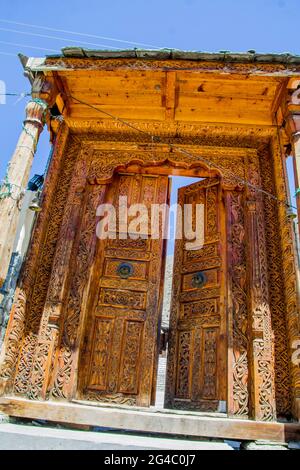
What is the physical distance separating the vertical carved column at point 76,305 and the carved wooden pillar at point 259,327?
2.05 meters

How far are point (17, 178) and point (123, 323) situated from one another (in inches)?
86.7

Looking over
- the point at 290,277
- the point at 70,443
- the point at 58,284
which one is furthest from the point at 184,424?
the point at 58,284

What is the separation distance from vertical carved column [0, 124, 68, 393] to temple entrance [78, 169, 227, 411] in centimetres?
77

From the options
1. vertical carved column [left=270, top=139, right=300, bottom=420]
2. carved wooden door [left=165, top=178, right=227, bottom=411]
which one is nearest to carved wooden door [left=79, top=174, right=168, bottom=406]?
carved wooden door [left=165, top=178, right=227, bottom=411]

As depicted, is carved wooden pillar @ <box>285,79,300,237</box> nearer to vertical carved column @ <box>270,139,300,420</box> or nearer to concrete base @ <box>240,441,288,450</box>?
vertical carved column @ <box>270,139,300,420</box>

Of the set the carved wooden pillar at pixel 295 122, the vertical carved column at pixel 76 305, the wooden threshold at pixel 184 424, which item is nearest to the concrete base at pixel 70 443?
the wooden threshold at pixel 184 424

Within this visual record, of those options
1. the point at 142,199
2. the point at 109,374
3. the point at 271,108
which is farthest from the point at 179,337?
the point at 271,108

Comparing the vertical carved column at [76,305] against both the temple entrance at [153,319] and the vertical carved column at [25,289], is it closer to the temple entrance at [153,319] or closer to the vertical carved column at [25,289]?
the temple entrance at [153,319]

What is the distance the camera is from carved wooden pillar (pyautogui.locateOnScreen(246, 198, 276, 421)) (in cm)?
365

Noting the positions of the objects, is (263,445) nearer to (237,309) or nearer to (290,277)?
(237,309)

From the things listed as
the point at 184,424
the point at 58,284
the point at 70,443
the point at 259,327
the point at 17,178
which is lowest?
the point at 70,443

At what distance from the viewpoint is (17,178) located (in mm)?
3910

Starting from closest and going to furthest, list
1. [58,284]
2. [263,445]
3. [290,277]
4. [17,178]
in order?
[263,445], [17,178], [290,277], [58,284]

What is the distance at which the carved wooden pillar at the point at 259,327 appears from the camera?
365cm
